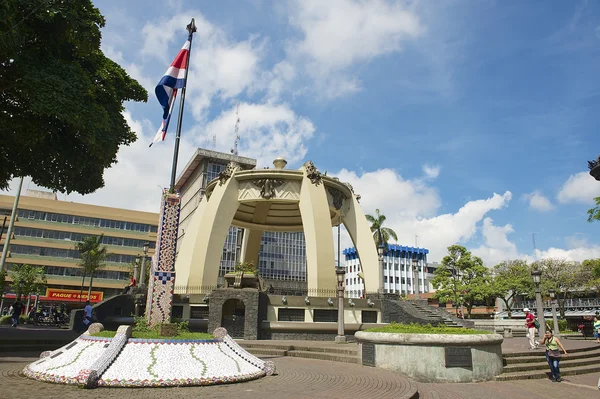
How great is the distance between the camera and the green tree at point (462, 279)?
156ft

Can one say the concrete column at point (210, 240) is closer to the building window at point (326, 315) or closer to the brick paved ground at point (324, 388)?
the building window at point (326, 315)

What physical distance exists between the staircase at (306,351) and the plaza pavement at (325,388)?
5.90 ft

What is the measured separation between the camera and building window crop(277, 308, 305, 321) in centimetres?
2103

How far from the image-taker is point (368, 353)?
12.2 metres

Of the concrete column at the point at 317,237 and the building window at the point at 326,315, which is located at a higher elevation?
the concrete column at the point at 317,237

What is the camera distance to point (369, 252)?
92.4 ft

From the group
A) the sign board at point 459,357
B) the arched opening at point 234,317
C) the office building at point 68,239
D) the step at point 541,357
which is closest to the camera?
the sign board at point 459,357

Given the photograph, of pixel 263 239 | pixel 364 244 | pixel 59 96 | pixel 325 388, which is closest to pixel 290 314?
pixel 364 244

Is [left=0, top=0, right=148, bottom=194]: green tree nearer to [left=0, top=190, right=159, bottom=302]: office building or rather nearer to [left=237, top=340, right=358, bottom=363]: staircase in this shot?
[left=237, top=340, right=358, bottom=363]: staircase

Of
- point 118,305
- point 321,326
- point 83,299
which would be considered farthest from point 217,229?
point 83,299

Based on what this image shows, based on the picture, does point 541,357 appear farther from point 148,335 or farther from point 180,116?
point 180,116

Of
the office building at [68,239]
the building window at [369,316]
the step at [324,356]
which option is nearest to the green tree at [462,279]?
the building window at [369,316]

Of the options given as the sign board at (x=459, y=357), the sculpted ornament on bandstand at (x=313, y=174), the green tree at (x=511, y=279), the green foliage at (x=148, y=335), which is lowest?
the sign board at (x=459, y=357)

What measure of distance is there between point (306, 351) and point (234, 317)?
5594 mm
